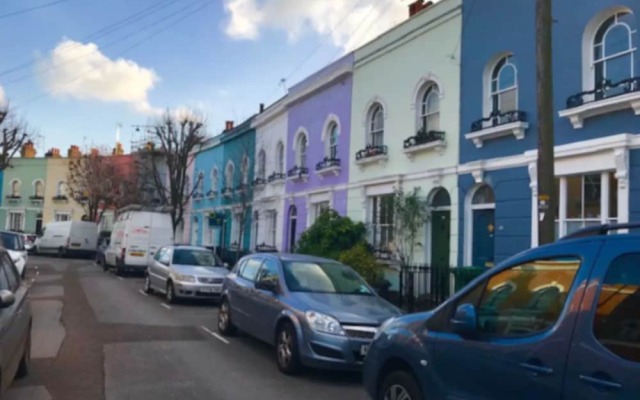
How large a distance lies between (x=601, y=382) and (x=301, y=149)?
21025 millimetres

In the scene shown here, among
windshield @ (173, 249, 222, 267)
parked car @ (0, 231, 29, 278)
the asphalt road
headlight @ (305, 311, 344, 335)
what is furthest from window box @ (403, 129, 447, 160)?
parked car @ (0, 231, 29, 278)

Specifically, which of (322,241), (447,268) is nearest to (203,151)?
(322,241)

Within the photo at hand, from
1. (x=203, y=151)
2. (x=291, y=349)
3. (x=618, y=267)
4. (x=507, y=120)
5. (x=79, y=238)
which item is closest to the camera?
(x=618, y=267)

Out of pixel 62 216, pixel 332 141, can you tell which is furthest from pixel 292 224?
pixel 62 216

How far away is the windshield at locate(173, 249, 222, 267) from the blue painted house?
7.20m

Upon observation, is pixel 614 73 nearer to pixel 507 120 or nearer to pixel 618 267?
pixel 507 120

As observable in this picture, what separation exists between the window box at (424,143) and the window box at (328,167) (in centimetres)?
416

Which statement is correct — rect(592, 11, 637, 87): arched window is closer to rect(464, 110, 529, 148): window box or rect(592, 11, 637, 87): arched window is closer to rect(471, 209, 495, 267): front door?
rect(464, 110, 529, 148): window box

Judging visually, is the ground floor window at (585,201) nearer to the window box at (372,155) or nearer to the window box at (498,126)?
the window box at (498,126)

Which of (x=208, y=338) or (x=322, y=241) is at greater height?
(x=322, y=241)

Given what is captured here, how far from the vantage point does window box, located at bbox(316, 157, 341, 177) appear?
20250 millimetres

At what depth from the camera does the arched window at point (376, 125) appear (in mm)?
18444

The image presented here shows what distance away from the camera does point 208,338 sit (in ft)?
34.8

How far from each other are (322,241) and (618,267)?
581 inches
